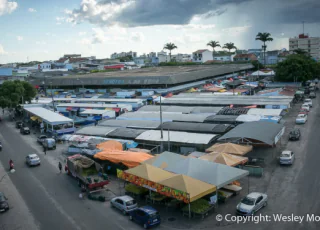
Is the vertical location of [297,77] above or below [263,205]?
above

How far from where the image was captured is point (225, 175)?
641 inches

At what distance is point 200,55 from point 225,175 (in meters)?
121

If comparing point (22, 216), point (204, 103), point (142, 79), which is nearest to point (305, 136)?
point (204, 103)

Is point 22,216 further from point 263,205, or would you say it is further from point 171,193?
point 263,205

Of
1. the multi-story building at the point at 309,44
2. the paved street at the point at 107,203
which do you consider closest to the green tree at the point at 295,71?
the paved street at the point at 107,203

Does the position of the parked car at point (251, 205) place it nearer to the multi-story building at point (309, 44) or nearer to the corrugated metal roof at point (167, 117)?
the corrugated metal roof at point (167, 117)

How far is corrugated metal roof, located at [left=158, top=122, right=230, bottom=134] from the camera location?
26170 mm

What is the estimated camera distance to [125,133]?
2783 centimetres

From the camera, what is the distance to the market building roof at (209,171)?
1587cm

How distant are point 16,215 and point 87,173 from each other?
481cm

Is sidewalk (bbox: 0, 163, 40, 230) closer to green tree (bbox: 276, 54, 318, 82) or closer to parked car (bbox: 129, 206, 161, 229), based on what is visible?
parked car (bbox: 129, 206, 161, 229)

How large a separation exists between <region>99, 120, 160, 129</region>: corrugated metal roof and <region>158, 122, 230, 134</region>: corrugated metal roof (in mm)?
1139

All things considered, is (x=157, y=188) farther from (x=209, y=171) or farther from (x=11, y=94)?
(x=11, y=94)

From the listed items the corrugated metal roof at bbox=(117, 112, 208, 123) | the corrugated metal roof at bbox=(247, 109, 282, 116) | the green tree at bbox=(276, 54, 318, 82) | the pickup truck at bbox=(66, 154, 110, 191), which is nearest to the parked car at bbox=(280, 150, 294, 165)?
the corrugated metal roof at bbox=(247, 109, 282, 116)
